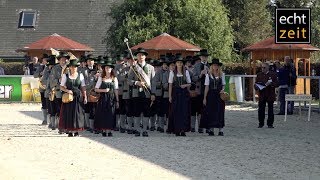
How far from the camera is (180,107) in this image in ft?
69.5

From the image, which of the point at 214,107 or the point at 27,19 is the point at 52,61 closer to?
the point at 214,107

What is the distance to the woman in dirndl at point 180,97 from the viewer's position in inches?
829

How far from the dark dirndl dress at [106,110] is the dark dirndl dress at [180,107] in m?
1.47

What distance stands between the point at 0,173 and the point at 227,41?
37.2 metres

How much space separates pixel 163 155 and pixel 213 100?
5.04 m

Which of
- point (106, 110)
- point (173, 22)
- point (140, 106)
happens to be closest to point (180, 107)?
point (140, 106)

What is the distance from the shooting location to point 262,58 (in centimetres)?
4188

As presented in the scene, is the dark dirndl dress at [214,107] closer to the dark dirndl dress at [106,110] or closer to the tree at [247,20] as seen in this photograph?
the dark dirndl dress at [106,110]

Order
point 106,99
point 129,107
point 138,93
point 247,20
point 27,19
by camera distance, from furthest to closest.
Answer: point 247,20 < point 27,19 < point 129,107 < point 138,93 < point 106,99

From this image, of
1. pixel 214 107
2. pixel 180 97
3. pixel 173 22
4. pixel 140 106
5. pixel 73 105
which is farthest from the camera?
pixel 173 22

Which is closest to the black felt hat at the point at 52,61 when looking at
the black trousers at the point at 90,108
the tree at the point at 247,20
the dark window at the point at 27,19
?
the black trousers at the point at 90,108

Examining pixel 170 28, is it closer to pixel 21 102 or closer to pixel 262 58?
pixel 262 58

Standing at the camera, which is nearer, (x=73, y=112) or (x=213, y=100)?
(x=73, y=112)

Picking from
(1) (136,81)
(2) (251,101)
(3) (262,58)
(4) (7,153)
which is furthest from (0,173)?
(3) (262,58)
